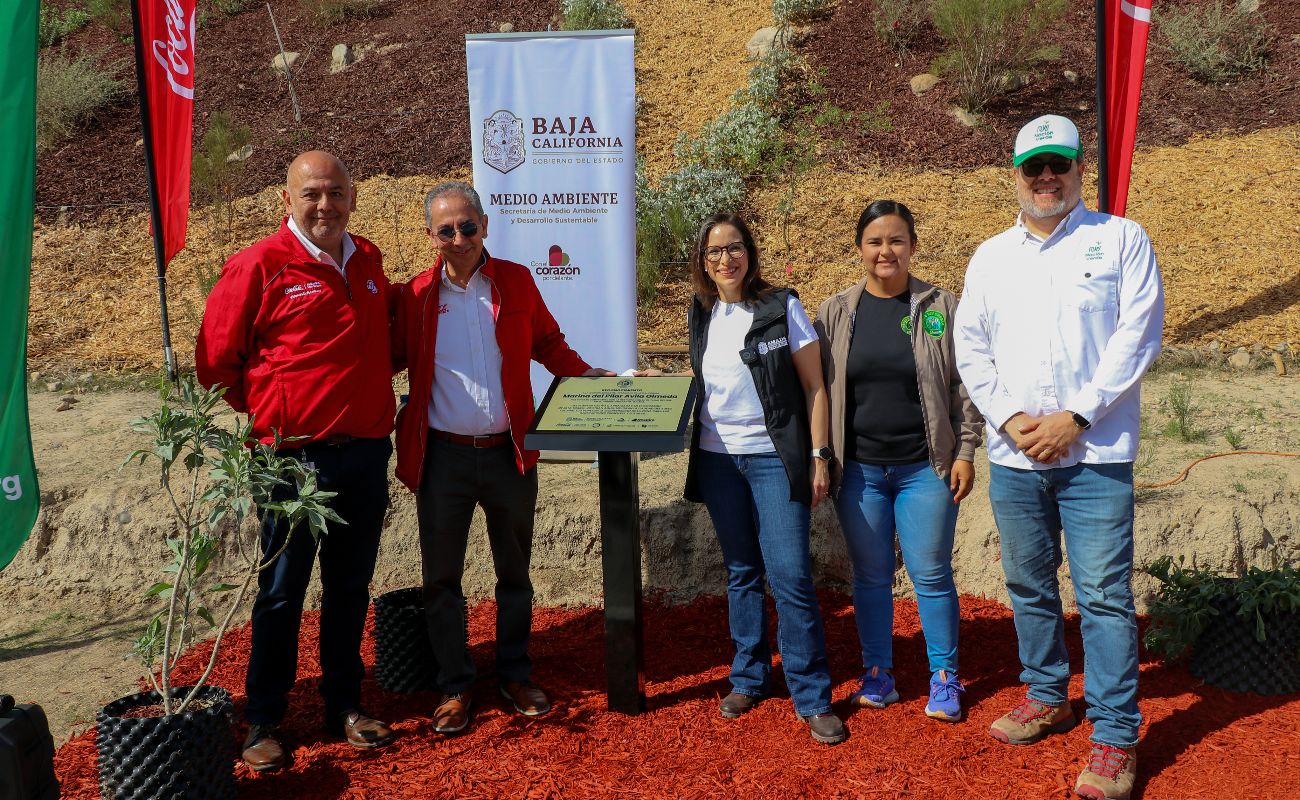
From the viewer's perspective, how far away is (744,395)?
3891 mm

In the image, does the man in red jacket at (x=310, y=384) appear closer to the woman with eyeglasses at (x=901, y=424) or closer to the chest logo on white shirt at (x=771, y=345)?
the chest logo on white shirt at (x=771, y=345)

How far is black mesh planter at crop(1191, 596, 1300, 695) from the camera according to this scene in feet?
13.4

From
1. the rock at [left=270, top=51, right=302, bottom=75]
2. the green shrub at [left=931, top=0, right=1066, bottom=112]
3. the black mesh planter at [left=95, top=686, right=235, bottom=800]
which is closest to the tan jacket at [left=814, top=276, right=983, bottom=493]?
the black mesh planter at [left=95, top=686, right=235, bottom=800]

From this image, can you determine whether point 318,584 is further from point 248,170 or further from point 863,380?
point 248,170

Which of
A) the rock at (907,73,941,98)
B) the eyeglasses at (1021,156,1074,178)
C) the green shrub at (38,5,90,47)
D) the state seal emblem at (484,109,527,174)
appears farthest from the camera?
the green shrub at (38,5,90,47)

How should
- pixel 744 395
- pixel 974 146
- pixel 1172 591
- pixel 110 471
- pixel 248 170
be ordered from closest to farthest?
pixel 744 395, pixel 1172 591, pixel 110 471, pixel 974 146, pixel 248 170

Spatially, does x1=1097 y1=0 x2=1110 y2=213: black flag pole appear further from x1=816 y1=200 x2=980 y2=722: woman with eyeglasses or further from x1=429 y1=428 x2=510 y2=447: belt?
x1=429 y1=428 x2=510 y2=447: belt

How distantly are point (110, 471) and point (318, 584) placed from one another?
178 centimetres

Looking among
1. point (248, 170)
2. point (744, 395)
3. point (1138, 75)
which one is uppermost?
point (248, 170)

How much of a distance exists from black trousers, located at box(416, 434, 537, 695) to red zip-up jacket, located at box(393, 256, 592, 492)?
8 centimetres

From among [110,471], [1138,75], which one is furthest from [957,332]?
[110,471]

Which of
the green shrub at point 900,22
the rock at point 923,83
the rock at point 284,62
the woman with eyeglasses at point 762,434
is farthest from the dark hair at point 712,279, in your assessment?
the rock at point 284,62

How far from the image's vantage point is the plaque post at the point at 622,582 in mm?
4094

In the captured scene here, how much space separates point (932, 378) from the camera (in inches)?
150
